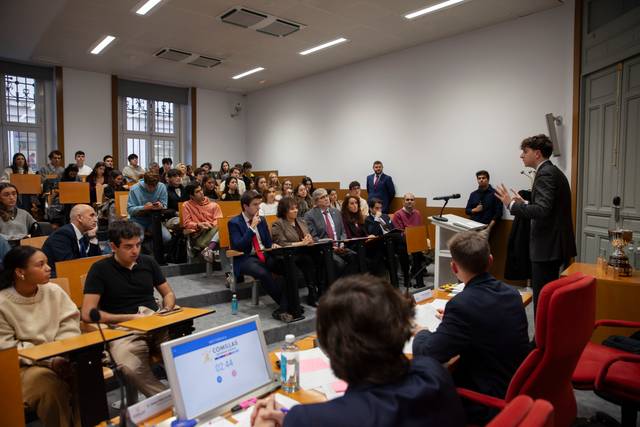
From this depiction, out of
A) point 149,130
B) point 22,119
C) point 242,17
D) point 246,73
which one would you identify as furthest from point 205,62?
point 22,119

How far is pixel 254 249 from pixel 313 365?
2732 mm

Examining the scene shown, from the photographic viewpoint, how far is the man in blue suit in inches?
303

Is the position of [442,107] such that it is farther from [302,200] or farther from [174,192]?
[174,192]

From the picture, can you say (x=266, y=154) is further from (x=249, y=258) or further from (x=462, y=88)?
(x=249, y=258)

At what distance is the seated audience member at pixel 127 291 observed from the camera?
8.11 ft

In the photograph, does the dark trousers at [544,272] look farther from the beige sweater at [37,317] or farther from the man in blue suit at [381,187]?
the man in blue suit at [381,187]

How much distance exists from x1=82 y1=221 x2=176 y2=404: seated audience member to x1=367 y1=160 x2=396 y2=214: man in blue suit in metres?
5.24

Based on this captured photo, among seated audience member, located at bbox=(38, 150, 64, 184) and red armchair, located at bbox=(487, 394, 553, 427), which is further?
seated audience member, located at bbox=(38, 150, 64, 184)

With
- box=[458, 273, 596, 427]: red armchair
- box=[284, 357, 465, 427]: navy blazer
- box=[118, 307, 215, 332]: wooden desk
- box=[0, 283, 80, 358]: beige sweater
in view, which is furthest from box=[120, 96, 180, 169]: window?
box=[284, 357, 465, 427]: navy blazer

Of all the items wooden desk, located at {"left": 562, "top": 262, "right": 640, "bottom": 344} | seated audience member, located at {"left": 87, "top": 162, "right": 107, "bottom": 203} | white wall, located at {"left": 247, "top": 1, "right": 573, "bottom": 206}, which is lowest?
wooden desk, located at {"left": 562, "top": 262, "right": 640, "bottom": 344}

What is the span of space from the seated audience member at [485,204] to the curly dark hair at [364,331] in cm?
558

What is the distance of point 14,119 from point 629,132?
32.6ft

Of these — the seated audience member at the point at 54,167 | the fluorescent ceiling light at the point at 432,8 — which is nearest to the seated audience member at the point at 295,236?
the fluorescent ceiling light at the point at 432,8

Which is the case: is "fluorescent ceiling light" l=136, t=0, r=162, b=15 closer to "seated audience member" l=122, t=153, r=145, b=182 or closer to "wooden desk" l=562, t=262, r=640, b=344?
"seated audience member" l=122, t=153, r=145, b=182
